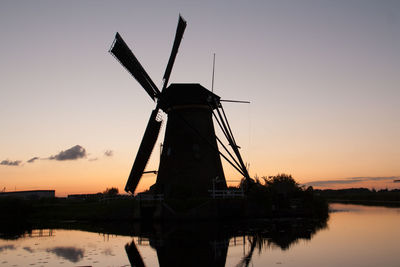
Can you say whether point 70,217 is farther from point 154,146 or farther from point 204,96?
point 204,96

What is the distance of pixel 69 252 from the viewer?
16297 millimetres

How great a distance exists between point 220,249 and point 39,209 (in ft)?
98.3

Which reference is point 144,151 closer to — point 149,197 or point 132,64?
point 149,197

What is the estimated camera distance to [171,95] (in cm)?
3409

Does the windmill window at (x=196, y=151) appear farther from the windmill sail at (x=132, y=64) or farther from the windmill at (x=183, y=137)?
the windmill sail at (x=132, y=64)

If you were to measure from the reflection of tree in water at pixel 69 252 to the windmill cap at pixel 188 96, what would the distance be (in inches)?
730

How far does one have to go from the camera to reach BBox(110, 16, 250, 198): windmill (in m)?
33.1

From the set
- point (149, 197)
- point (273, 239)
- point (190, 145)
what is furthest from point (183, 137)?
point (273, 239)

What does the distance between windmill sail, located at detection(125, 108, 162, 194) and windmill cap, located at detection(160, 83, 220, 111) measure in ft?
4.77

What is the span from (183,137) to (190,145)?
944mm

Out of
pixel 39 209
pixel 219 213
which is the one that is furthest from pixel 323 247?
pixel 39 209

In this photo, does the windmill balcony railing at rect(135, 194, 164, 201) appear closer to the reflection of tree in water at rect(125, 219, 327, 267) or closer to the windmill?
the windmill

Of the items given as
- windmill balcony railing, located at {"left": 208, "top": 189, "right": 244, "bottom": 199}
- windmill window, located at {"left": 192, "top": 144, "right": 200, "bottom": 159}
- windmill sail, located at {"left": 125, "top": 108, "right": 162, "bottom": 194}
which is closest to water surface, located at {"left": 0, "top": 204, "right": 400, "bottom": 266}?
windmill balcony railing, located at {"left": 208, "top": 189, "right": 244, "bottom": 199}

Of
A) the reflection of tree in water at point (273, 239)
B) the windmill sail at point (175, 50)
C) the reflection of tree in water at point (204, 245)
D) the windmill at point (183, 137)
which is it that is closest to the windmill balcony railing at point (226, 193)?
the windmill at point (183, 137)
